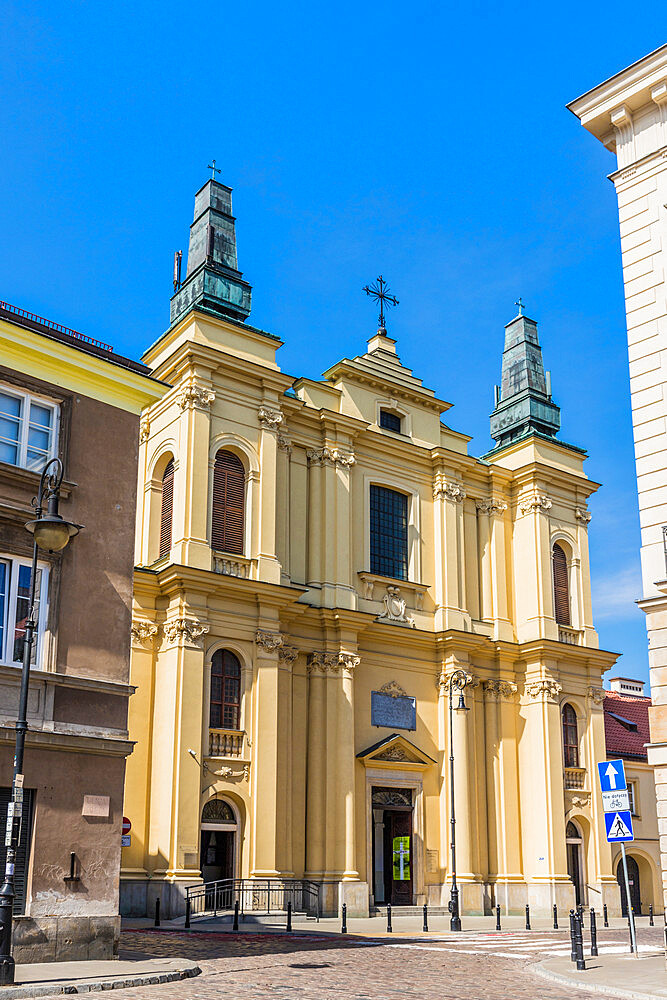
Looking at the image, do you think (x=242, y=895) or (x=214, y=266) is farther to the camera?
(x=214, y=266)

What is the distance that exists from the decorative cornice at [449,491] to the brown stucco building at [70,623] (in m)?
21.3

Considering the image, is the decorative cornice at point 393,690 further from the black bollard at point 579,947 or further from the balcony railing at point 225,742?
the black bollard at point 579,947

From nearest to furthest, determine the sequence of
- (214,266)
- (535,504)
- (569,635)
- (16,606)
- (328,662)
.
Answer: (16,606) → (328,662) → (214,266) → (569,635) → (535,504)

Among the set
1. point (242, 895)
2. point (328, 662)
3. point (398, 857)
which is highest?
point (328, 662)

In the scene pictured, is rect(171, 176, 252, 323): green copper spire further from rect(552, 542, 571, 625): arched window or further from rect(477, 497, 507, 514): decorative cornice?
rect(552, 542, 571, 625): arched window

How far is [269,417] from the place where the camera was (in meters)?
34.1

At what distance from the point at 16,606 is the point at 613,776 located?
1079cm

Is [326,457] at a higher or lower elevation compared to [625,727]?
higher

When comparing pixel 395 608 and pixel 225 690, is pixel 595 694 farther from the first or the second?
pixel 225 690

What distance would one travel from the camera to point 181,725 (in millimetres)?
29406

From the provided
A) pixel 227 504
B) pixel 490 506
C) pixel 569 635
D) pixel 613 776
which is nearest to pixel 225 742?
pixel 227 504

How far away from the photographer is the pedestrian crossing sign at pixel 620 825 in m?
18.1

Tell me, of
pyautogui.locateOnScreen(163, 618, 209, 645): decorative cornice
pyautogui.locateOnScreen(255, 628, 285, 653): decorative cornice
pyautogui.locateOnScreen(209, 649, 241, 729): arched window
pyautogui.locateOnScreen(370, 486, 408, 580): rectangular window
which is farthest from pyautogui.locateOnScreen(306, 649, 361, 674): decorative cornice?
pyautogui.locateOnScreen(163, 618, 209, 645): decorative cornice

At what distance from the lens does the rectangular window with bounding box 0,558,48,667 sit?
17125 mm
